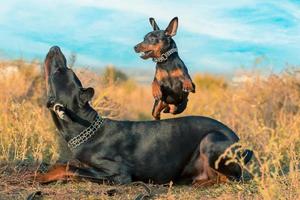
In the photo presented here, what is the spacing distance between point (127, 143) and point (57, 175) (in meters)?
0.94

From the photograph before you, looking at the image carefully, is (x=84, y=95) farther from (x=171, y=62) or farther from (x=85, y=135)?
(x=171, y=62)

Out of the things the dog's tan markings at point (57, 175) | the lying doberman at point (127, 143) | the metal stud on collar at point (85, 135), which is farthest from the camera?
the metal stud on collar at point (85, 135)

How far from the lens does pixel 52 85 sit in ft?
25.0

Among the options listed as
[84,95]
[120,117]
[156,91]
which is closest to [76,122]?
[84,95]

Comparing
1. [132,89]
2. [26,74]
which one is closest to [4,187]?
[26,74]

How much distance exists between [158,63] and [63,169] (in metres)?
1.93

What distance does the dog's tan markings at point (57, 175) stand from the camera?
741cm

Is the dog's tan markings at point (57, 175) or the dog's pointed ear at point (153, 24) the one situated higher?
the dog's pointed ear at point (153, 24)

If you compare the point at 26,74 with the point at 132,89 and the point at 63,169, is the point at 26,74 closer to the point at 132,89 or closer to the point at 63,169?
the point at 63,169

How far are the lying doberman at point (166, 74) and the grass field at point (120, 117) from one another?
1.09 metres

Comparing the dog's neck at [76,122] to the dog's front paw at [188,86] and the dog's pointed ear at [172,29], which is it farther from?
the dog's pointed ear at [172,29]

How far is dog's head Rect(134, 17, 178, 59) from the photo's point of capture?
27.3ft

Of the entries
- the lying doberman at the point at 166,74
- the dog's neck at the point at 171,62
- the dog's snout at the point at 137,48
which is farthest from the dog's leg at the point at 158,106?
the dog's snout at the point at 137,48

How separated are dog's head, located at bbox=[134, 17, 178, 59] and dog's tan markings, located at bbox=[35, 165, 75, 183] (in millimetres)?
1892
